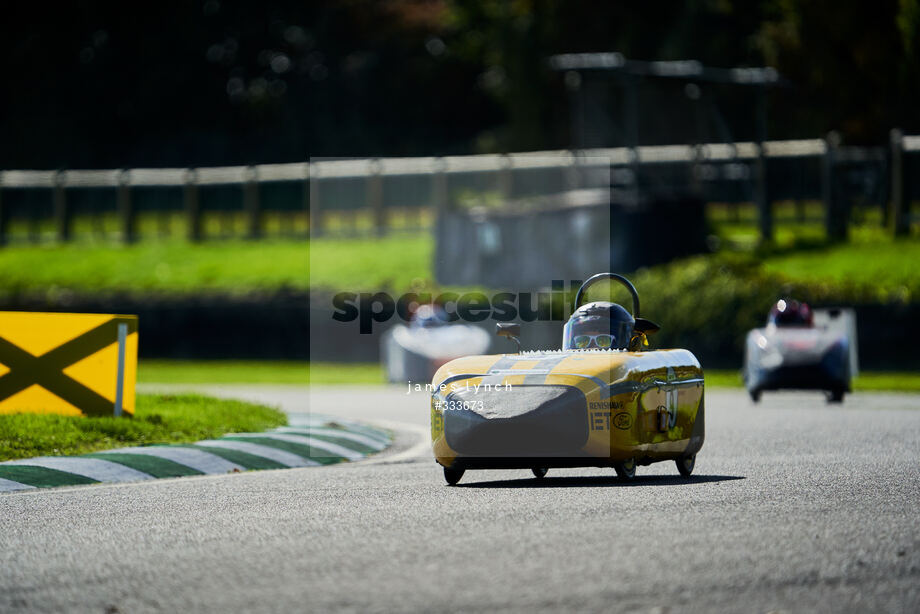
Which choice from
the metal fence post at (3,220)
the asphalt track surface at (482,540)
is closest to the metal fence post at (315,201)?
the metal fence post at (3,220)

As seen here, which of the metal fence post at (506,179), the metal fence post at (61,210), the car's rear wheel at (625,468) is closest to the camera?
the car's rear wheel at (625,468)

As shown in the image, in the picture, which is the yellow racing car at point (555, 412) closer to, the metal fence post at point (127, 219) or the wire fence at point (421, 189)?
the wire fence at point (421, 189)

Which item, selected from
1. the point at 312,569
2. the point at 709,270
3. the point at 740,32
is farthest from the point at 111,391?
the point at 740,32

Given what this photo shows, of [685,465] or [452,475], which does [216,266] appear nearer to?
[685,465]

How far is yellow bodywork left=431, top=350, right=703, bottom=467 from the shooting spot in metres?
10.4

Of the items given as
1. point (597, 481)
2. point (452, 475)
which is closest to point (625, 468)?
point (597, 481)

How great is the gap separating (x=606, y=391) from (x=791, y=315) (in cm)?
1002

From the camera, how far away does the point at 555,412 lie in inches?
403

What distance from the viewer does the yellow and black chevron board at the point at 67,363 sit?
47.0 ft

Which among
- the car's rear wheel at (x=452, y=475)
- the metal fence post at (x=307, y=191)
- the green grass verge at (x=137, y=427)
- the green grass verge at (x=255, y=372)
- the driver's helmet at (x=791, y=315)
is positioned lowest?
the green grass verge at (x=255, y=372)

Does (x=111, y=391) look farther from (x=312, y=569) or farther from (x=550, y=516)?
(x=312, y=569)

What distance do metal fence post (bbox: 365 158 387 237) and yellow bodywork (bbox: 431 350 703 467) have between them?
24.3 meters

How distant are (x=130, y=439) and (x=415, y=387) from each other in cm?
955

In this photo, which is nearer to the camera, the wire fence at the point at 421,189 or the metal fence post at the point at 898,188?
the metal fence post at the point at 898,188
